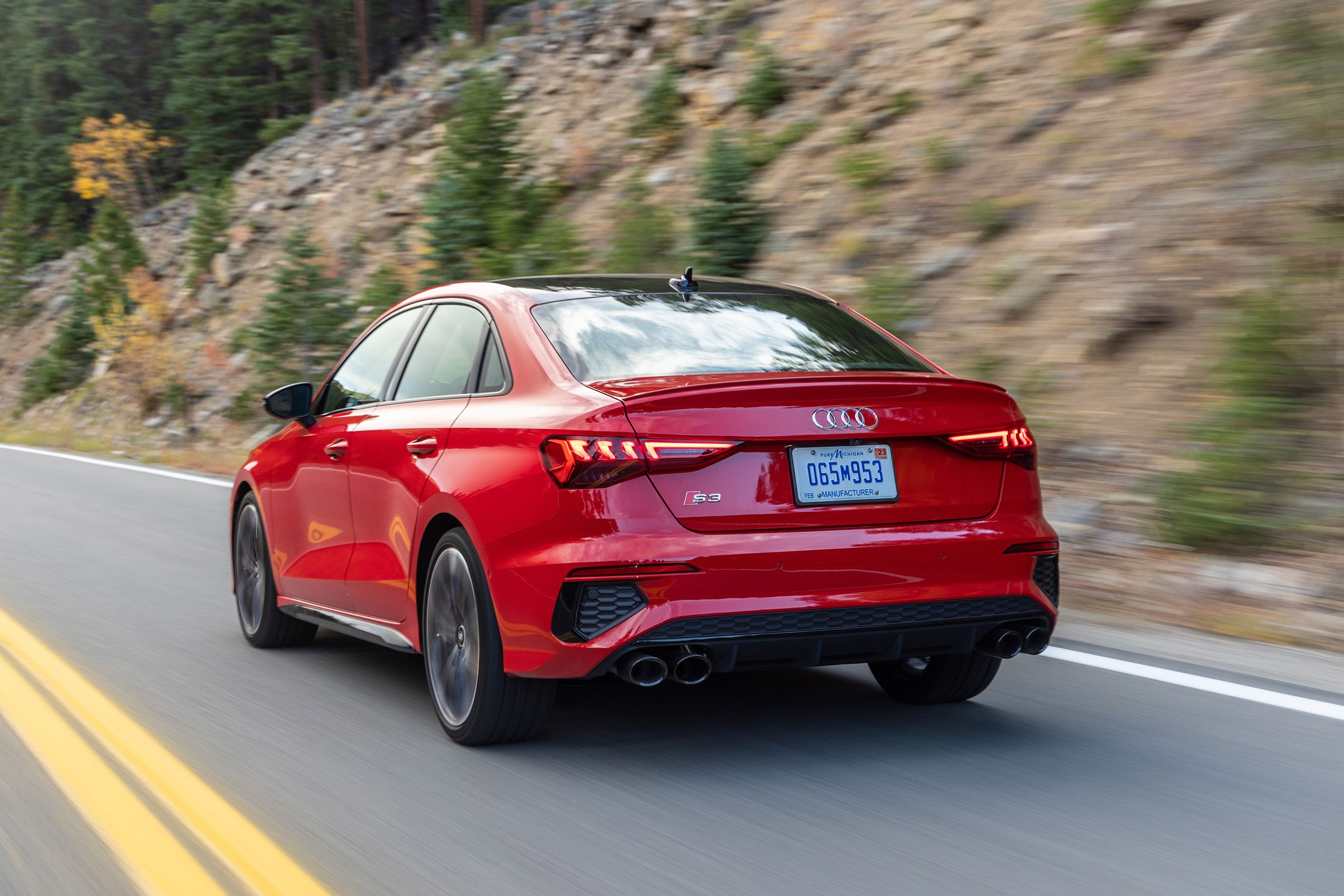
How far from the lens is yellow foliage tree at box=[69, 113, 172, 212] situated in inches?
1732

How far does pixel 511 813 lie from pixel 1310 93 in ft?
22.7

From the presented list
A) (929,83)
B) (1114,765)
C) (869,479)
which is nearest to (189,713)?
(869,479)

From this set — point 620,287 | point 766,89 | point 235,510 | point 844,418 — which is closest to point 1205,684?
point 844,418

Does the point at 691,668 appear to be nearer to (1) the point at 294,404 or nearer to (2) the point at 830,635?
(2) the point at 830,635

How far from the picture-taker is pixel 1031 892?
338cm

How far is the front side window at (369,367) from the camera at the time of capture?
592cm

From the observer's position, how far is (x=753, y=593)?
4.24 metres

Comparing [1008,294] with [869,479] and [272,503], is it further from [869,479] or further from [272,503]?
[869,479]

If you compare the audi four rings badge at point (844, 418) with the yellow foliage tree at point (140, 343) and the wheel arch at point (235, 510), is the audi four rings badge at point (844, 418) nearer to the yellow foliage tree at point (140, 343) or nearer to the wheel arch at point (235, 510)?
the wheel arch at point (235, 510)

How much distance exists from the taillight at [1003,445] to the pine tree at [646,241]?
10.7 meters

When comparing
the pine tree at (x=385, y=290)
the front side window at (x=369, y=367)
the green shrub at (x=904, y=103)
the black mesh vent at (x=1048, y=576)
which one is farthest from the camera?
the pine tree at (x=385, y=290)

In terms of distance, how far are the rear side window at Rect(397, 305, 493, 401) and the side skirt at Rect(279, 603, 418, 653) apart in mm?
886

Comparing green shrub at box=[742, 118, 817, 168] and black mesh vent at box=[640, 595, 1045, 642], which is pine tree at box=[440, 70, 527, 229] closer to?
green shrub at box=[742, 118, 817, 168]

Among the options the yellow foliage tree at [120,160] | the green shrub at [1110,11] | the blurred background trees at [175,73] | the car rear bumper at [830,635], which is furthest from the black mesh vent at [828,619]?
the yellow foliage tree at [120,160]
